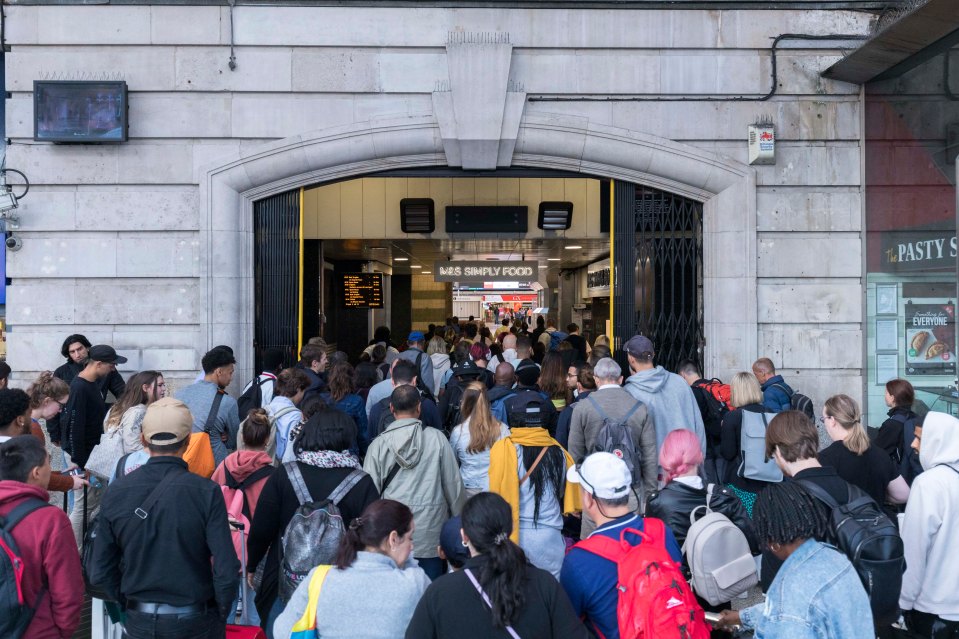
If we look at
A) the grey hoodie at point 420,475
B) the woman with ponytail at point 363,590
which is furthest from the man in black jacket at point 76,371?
the woman with ponytail at point 363,590

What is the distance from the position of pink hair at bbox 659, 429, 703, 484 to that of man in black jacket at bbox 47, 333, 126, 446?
569 cm

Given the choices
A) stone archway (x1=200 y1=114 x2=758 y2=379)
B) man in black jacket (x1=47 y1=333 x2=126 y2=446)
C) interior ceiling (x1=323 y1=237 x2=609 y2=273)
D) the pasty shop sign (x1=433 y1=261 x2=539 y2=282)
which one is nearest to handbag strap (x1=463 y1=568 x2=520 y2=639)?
man in black jacket (x1=47 y1=333 x2=126 y2=446)

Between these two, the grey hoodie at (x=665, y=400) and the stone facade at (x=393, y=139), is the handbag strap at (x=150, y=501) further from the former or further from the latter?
the stone facade at (x=393, y=139)

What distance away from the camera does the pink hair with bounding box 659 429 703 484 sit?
4129mm

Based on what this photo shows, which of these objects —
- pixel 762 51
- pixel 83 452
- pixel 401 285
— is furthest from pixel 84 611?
pixel 401 285

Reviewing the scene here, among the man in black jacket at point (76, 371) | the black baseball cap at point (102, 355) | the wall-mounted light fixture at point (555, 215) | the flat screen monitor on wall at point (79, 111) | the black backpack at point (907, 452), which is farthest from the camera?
the wall-mounted light fixture at point (555, 215)

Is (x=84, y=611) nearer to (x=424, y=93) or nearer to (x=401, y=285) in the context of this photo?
(x=424, y=93)

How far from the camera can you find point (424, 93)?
380 inches

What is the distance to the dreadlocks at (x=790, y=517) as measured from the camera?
2.89 meters

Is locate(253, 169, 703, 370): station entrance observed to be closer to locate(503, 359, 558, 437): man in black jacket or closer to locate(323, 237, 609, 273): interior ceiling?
locate(323, 237, 609, 273): interior ceiling

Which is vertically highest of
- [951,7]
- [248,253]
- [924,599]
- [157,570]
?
[951,7]

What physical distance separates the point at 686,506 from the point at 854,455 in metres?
1.66

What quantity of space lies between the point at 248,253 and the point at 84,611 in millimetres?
4770

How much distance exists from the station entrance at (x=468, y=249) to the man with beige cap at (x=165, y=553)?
21.1 ft
